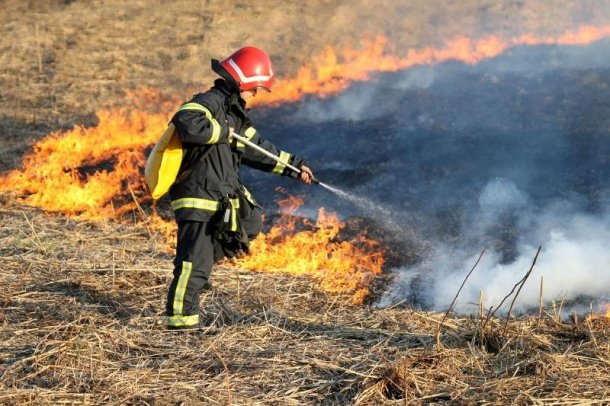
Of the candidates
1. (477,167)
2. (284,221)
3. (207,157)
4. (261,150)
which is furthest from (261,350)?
(477,167)

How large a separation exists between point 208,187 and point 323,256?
2126 millimetres

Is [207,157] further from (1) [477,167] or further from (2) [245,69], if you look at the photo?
(1) [477,167]

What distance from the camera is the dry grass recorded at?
11.8 feet

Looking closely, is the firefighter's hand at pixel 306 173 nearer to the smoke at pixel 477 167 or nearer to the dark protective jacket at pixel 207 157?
the dark protective jacket at pixel 207 157

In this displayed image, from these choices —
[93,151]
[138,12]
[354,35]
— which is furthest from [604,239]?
[138,12]

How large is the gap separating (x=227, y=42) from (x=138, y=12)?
247 cm

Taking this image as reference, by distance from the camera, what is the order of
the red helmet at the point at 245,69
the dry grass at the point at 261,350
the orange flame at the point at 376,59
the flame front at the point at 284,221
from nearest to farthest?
the dry grass at the point at 261,350, the red helmet at the point at 245,69, the flame front at the point at 284,221, the orange flame at the point at 376,59

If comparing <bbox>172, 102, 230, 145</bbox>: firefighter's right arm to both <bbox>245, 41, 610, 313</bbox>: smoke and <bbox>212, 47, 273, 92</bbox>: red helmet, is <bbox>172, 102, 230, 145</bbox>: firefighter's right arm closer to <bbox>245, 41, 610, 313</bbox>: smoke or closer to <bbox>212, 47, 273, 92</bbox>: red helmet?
<bbox>212, 47, 273, 92</bbox>: red helmet

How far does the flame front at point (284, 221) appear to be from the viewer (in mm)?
6551

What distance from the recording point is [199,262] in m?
4.70

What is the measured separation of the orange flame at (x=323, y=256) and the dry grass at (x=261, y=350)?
0.37 meters

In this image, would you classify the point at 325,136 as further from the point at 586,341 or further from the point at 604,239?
the point at 586,341

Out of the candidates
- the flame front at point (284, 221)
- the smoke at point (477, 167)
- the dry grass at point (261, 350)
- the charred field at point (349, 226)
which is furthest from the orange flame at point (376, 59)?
the dry grass at point (261, 350)

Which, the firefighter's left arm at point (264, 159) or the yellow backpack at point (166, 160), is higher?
the firefighter's left arm at point (264, 159)
